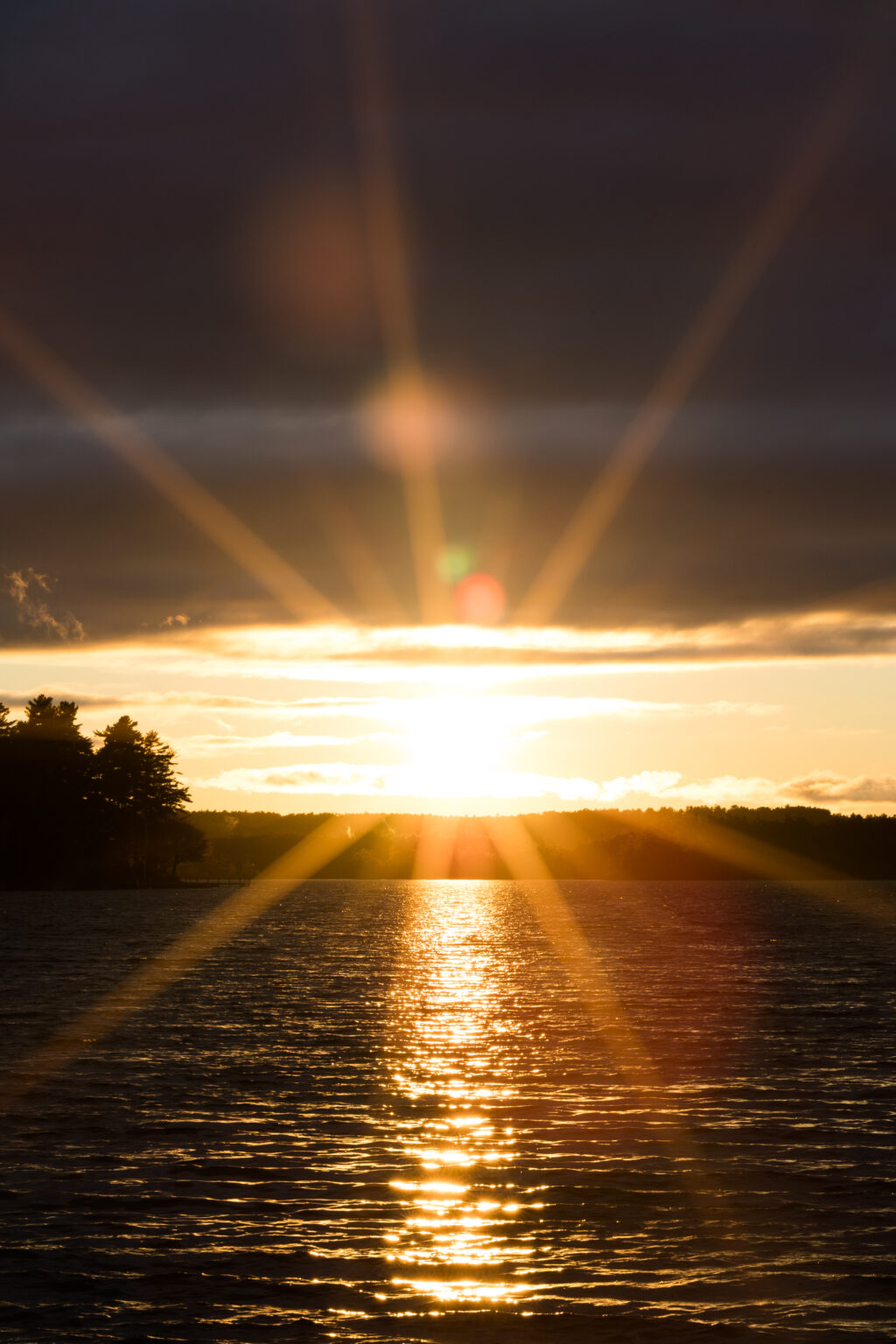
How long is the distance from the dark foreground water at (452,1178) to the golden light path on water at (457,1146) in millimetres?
110

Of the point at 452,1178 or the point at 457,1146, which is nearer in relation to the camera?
the point at 452,1178

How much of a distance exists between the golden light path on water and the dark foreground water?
11 cm

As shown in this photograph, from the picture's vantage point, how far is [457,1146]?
33.2 m

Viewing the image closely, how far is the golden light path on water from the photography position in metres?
23.3

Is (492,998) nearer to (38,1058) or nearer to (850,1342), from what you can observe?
(38,1058)

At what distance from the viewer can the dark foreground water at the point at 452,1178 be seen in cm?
2161

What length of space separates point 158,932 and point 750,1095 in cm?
10467

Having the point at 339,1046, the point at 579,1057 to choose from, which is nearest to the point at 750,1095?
the point at 579,1057

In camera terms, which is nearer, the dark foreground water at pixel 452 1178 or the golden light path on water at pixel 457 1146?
the dark foreground water at pixel 452 1178

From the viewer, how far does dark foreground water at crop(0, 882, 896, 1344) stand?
2161 centimetres

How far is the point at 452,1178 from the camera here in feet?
97.7

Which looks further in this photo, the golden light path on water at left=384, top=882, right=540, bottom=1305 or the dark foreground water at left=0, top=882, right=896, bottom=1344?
the golden light path on water at left=384, top=882, right=540, bottom=1305

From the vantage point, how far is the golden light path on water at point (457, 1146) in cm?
2334

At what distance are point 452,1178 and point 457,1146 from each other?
11.2 ft
